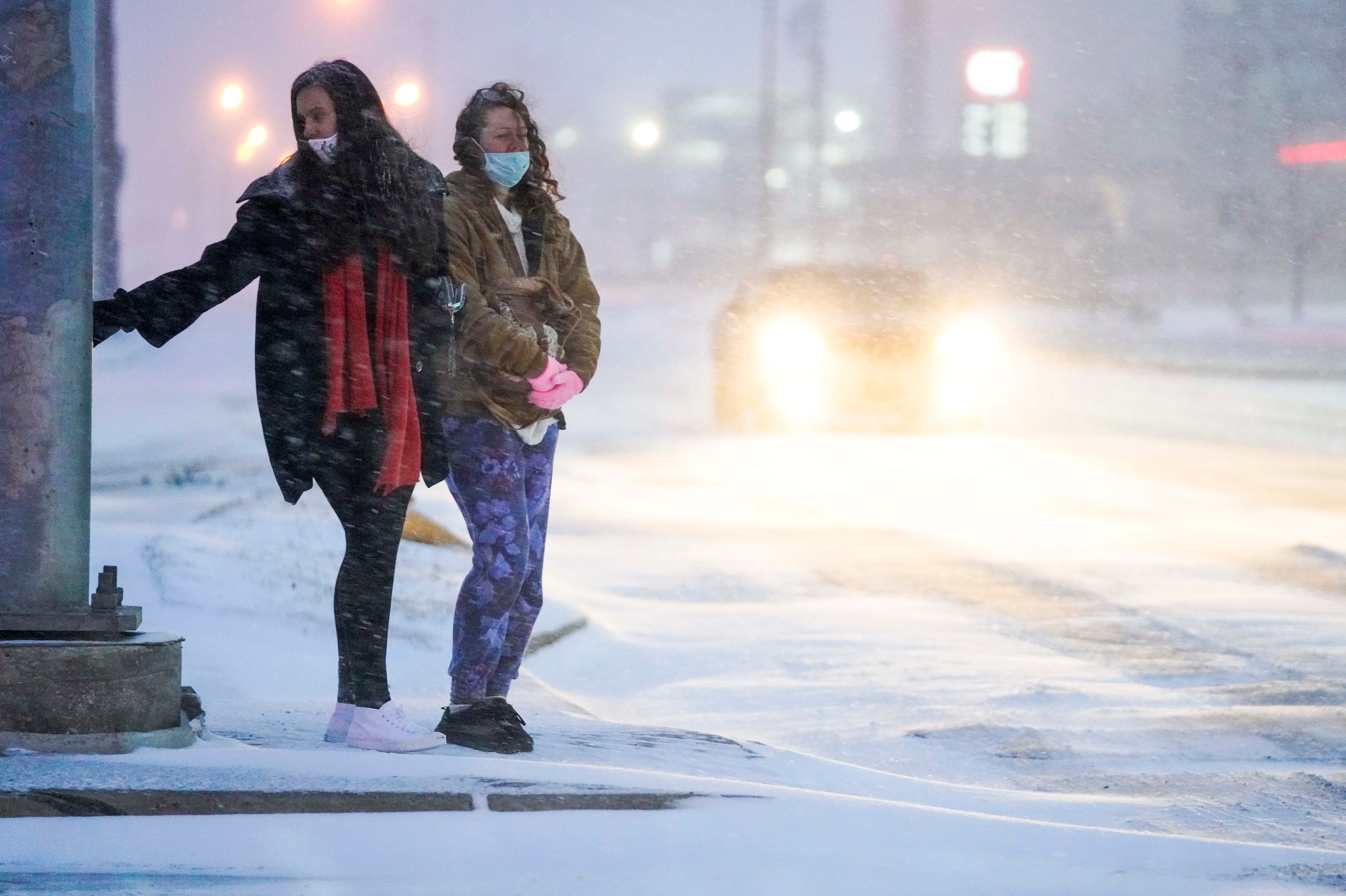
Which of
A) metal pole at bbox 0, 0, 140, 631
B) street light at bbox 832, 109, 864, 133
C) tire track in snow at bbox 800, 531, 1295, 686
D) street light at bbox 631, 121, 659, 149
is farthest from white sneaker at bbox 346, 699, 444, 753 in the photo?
street light at bbox 631, 121, 659, 149

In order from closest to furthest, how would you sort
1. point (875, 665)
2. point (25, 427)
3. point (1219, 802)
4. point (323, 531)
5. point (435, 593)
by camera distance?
→ 1. point (25, 427)
2. point (1219, 802)
3. point (875, 665)
4. point (435, 593)
5. point (323, 531)

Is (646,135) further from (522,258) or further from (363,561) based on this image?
(363,561)

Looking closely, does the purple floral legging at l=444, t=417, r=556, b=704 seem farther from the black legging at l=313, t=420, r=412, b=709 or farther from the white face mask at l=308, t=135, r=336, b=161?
the white face mask at l=308, t=135, r=336, b=161

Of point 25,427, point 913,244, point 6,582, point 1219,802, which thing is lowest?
point 1219,802

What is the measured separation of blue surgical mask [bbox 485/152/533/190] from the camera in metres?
3.97

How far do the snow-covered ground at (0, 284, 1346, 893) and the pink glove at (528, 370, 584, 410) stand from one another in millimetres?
842

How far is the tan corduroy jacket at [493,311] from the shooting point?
3.82m

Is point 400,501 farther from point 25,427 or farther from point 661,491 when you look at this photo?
point 661,491

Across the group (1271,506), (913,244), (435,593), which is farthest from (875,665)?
(913,244)

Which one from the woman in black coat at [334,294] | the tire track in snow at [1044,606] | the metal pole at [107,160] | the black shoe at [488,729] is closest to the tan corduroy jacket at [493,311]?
the woman in black coat at [334,294]

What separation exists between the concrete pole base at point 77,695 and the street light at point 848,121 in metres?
53.5

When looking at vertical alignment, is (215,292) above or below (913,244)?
below

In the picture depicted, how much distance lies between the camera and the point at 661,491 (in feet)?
38.8

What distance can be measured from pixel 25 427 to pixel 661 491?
8.35 metres
